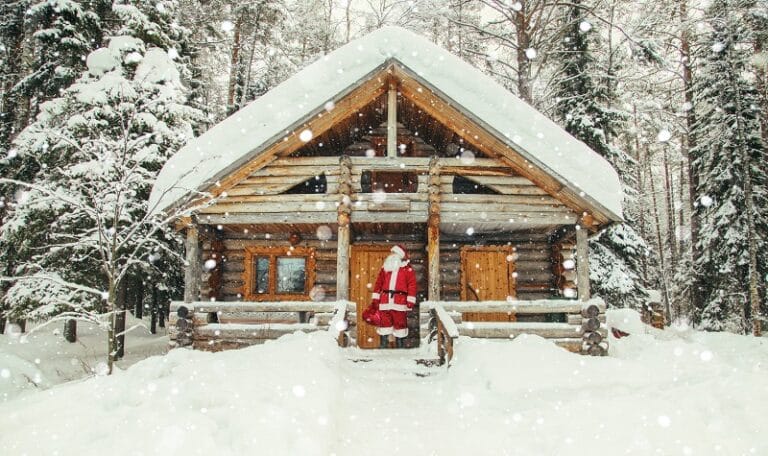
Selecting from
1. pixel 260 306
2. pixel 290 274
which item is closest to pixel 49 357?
pixel 290 274

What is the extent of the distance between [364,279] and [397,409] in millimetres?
5933

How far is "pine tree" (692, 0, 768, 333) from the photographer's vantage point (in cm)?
1648

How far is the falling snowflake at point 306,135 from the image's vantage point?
9.39 m

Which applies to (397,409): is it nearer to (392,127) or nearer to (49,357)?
(392,127)

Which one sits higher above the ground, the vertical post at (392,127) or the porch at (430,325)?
the vertical post at (392,127)

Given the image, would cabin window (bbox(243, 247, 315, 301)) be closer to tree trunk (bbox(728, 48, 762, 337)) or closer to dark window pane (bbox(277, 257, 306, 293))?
dark window pane (bbox(277, 257, 306, 293))

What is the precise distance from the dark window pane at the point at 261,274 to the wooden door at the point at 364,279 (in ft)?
6.69

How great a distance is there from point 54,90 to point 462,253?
13.0 metres

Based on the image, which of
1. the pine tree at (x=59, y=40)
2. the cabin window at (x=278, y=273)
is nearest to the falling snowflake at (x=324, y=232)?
the cabin window at (x=278, y=273)

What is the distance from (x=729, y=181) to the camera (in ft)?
59.1

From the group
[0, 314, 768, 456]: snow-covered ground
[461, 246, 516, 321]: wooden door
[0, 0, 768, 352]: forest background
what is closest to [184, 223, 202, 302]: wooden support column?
[0, 0, 768, 352]: forest background

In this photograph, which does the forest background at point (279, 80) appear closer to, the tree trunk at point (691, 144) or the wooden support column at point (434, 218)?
the tree trunk at point (691, 144)

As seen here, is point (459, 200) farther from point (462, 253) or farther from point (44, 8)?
point (44, 8)

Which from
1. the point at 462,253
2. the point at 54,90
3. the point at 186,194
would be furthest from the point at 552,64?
the point at 54,90
